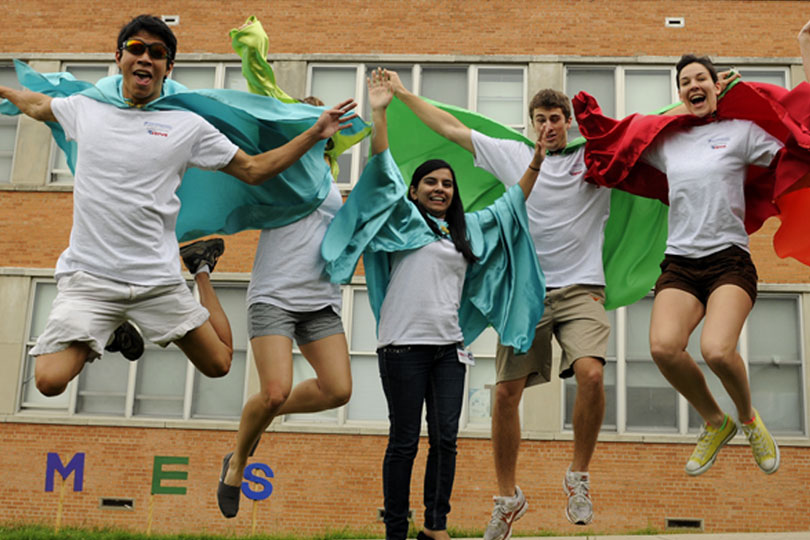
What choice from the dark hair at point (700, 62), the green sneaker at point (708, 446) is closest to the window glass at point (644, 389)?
the green sneaker at point (708, 446)

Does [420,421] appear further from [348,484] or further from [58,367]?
[348,484]

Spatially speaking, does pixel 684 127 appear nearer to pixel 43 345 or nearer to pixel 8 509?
pixel 43 345

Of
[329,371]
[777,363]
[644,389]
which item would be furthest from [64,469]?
[777,363]

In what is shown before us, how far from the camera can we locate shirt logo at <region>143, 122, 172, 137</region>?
16.7 ft

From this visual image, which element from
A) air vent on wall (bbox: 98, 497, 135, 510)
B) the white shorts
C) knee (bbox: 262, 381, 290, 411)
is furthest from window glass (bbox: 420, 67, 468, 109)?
the white shorts

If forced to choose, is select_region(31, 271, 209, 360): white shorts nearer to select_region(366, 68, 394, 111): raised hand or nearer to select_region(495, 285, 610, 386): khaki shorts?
select_region(366, 68, 394, 111): raised hand

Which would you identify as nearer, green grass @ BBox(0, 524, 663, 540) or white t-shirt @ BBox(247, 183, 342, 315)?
white t-shirt @ BBox(247, 183, 342, 315)

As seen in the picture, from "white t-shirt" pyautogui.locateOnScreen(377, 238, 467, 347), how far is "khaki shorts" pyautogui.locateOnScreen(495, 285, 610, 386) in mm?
817

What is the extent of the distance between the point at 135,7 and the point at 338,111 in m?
11.6

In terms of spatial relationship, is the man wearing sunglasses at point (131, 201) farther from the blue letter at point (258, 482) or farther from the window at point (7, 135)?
the window at point (7, 135)

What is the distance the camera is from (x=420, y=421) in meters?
5.22

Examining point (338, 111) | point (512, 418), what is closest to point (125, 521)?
point (512, 418)

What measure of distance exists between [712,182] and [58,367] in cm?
392

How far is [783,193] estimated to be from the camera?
5625 millimetres
